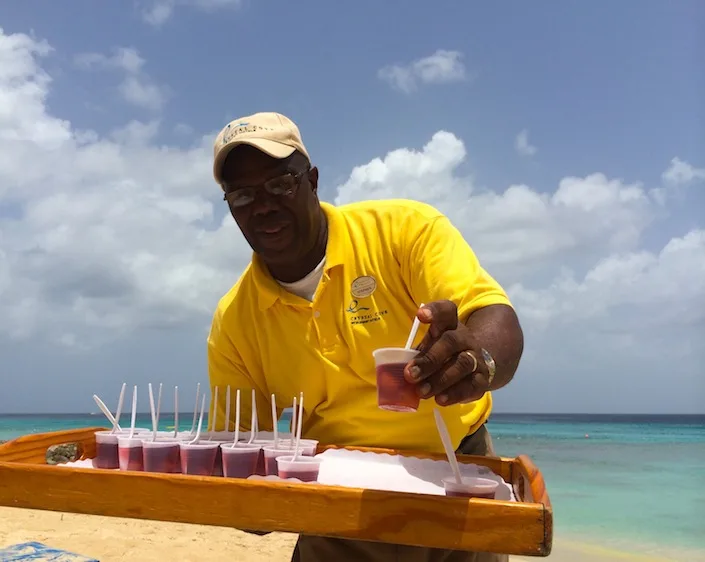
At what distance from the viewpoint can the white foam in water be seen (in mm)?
2258

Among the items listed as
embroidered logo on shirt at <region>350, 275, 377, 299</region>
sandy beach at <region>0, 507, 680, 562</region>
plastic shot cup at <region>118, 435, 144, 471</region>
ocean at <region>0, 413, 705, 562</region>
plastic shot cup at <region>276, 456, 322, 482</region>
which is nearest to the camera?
plastic shot cup at <region>276, 456, 322, 482</region>

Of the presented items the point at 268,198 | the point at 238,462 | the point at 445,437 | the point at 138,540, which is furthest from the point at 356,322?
the point at 138,540

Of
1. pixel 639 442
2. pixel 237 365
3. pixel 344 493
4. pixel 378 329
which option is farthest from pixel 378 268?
pixel 639 442

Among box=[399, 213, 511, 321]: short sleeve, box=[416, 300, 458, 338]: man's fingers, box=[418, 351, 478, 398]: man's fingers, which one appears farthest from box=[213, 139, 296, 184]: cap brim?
box=[418, 351, 478, 398]: man's fingers

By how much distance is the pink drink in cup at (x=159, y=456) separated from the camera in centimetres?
246

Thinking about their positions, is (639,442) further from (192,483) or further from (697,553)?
(192,483)

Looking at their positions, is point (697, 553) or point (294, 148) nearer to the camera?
point (294, 148)

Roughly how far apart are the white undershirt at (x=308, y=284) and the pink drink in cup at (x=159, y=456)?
0.90 metres

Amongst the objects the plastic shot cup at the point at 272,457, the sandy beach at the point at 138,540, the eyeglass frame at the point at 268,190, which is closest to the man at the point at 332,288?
the eyeglass frame at the point at 268,190

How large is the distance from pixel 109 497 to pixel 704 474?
69.8 feet

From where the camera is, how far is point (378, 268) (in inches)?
112

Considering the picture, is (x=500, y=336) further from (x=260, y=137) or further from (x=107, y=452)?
(x=107, y=452)

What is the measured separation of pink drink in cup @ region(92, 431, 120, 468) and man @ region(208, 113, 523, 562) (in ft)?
1.92

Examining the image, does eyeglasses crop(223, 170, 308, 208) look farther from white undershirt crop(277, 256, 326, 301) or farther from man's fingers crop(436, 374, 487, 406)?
man's fingers crop(436, 374, 487, 406)
